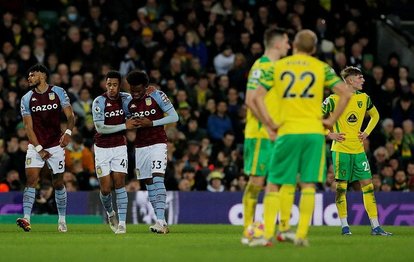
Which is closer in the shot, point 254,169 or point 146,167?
point 254,169

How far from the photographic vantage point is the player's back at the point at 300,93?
12.9 metres

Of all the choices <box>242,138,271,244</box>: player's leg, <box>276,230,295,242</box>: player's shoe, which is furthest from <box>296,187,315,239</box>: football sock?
<box>242,138,271,244</box>: player's leg

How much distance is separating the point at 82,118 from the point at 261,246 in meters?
12.5

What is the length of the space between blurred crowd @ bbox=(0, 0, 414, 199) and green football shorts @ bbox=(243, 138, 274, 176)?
366 inches

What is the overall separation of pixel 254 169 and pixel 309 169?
138 centimetres

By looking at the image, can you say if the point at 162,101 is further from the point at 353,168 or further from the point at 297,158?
the point at 297,158

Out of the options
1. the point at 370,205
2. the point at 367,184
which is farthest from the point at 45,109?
the point at 370,205

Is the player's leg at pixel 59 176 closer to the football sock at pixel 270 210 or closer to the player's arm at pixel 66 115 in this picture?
the player's arm at pixel 66 115

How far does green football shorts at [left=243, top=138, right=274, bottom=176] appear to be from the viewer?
14211 mm

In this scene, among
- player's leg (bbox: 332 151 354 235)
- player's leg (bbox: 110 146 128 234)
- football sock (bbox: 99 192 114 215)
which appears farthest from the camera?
football sock (bbox: 99 192 114 215)

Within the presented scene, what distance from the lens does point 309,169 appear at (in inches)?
510

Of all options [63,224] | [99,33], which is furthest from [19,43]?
[63,224]

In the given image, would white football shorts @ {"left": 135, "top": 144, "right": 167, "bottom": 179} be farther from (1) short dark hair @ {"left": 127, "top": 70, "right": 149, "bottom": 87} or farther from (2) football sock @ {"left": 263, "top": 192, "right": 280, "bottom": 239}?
(2) football sock @ {"left": 263, "top": 192, "right": 280, "bottom": 239}

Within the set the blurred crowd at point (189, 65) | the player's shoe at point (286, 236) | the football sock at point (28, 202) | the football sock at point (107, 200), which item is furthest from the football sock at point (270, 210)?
the blurred crowd at point (189, 65)
